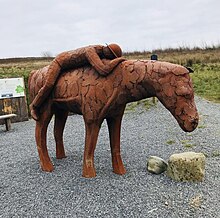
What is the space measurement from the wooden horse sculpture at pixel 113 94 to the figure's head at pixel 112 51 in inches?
10.3

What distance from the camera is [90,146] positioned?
386 centimetres

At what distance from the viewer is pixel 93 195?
3.58m

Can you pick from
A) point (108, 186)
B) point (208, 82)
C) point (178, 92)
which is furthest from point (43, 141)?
point (208, 82)

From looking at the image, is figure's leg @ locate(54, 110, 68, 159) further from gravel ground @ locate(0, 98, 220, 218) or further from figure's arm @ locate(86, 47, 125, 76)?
figure's arm @ locate(86, 47, 125, 76)

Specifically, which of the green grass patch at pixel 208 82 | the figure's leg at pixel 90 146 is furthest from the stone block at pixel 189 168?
the green grass patch at pixel 208 82

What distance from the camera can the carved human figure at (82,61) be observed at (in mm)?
3654

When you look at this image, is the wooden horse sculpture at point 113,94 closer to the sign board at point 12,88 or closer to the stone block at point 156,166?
the stone block at point 156,166

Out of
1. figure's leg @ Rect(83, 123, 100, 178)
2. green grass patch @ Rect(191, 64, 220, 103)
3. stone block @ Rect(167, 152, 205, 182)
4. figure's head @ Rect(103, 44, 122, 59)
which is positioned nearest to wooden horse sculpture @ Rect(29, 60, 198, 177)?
figure's leg @ Rect(83, 123, 100, 178)

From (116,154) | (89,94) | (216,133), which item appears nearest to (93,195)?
(116,154)

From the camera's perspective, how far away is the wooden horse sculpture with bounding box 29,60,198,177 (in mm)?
3207

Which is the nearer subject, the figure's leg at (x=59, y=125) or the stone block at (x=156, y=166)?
the stone block at (x=156, y=166)

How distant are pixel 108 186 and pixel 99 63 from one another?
1.56m

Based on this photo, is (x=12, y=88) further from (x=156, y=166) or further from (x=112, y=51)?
(x=156, y=166)

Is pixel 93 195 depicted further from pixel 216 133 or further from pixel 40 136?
pixel 216 133
